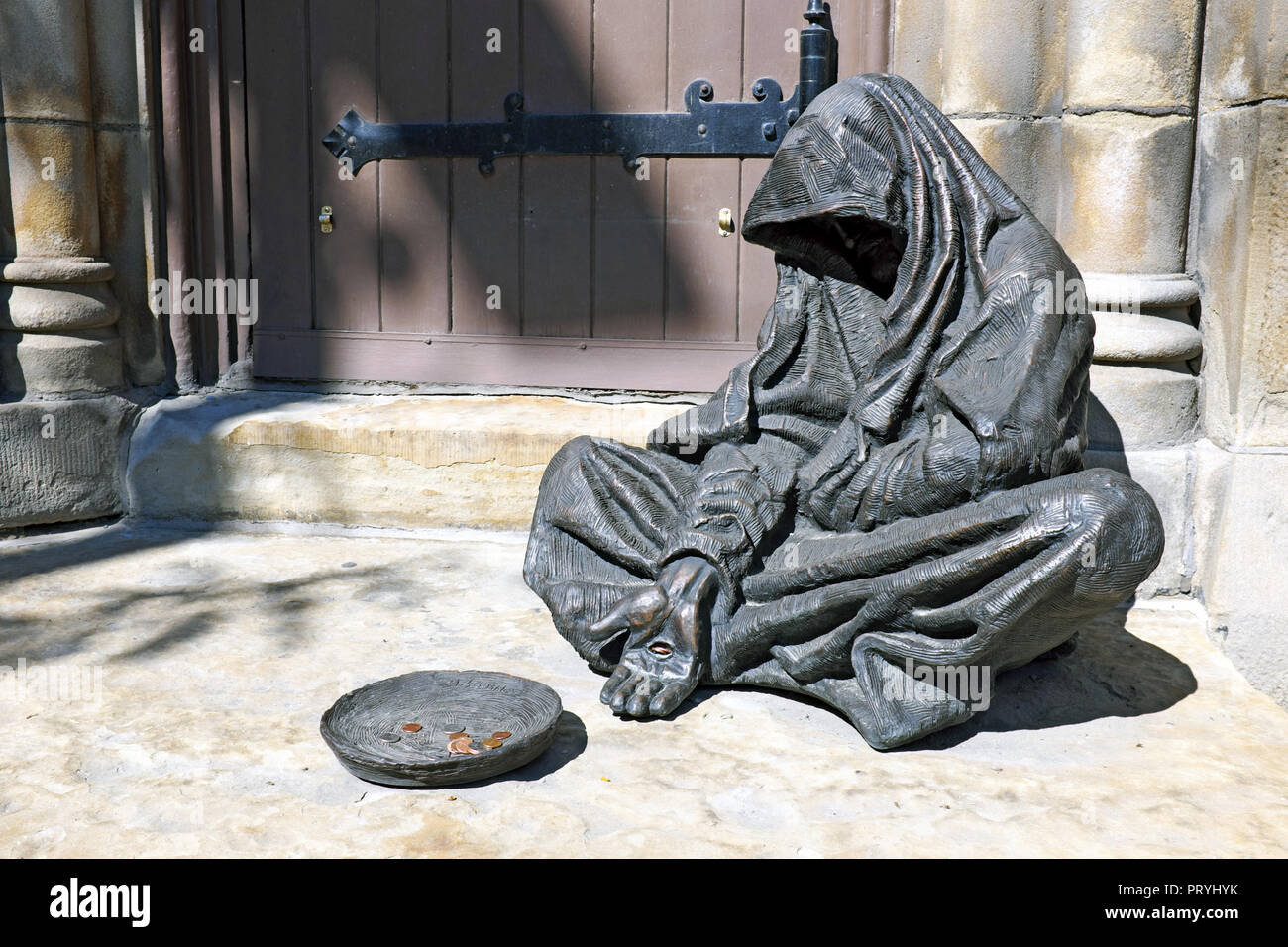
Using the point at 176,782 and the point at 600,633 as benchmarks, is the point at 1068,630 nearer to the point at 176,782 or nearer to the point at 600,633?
the point at 600,633

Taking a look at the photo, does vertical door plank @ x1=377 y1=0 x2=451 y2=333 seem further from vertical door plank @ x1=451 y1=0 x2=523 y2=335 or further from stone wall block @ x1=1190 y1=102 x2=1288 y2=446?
stone wall block @ x1=1190 y1=102 x2=1288 y2=446

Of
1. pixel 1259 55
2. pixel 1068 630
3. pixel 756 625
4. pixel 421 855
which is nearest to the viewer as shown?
pixel 421 855

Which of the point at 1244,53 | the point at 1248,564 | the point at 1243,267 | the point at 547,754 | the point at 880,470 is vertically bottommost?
the point at 547,754

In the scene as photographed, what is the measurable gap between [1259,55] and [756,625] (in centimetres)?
216

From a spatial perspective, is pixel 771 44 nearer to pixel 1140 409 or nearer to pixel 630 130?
pixel 630 130

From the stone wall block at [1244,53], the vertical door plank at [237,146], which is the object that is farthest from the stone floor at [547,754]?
the stone wall block at [1244,53]

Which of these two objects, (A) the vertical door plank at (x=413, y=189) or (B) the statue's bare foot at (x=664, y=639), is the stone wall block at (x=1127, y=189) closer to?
(B) the statue's bare foot at (x=664, y=639)

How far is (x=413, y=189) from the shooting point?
4871 mm

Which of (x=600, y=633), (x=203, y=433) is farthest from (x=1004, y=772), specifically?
(x=203, y=433)

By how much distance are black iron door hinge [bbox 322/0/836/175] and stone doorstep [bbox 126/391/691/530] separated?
907 millimetres

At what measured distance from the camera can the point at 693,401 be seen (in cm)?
474

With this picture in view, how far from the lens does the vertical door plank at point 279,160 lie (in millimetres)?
4883

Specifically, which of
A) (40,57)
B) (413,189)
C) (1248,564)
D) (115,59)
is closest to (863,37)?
(413,189)

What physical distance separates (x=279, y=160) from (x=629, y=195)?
138cm
